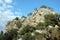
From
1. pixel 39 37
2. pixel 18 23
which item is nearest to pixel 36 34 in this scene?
pixel 39 37

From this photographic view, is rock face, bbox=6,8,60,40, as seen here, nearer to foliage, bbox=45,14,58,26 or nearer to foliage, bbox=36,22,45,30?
foliage, bbox=36,22,45,30

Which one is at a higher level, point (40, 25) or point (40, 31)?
point (40, 25)

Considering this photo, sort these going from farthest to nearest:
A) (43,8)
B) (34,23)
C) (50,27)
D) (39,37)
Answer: (43,8) < (34,23) < (50,27) < (39,37)

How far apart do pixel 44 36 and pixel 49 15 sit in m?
16.6

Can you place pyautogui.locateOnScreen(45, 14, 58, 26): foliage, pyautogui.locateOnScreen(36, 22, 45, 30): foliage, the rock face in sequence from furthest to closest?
pyautogui.locateOnScreen(45, 14, 58, 26): foliage
pyautogui.locateOnScreen(36, 22, 45, 30): foliage
the rock face

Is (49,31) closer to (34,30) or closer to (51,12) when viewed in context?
(34,30)

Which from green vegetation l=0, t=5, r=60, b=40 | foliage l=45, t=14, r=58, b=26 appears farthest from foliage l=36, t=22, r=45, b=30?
foliage l=45, t=14, r=58, b=26

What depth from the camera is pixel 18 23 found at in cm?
9750

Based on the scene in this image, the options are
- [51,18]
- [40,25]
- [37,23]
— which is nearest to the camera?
[40,25]

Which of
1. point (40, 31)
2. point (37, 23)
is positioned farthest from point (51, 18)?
point (40, 31)

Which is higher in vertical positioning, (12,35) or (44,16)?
(44,16)

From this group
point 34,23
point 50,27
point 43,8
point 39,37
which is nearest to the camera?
point 39,37

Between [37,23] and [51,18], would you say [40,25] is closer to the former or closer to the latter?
[37,23]

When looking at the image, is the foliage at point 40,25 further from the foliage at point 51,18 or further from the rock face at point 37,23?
the foliage at point 51,18
